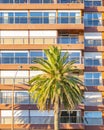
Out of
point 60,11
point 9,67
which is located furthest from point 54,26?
point 9,67

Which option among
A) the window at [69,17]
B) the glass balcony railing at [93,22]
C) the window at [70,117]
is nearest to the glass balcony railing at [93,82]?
the window at [70,117]

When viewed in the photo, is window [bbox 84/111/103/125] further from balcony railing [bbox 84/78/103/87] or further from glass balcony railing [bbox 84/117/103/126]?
balcony railing [bbox 84/78/103/87]

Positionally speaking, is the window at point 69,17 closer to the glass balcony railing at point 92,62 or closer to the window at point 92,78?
the glass balcony railing at point 92,62

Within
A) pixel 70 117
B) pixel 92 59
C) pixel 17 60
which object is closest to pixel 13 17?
pixel 17 60

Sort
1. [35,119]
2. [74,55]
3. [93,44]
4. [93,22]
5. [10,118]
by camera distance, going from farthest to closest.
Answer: [93,22] → [93,44] → [74,55] → [10,118] → [35,119]

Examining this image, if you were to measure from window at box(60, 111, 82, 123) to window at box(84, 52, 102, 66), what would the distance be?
6897 mm

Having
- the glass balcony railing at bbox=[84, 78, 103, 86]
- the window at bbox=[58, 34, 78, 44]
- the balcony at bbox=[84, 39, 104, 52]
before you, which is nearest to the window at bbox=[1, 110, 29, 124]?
the glass balcony railing at bbox=[84, 78, 103, 86]

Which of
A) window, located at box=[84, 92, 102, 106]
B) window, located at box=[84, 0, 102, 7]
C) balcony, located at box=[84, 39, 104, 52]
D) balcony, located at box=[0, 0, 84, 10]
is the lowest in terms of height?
window, located at box=[84, 92, 102, 106]

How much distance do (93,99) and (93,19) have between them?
10742 mm

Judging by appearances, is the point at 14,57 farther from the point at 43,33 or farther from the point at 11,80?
the point at 43,33

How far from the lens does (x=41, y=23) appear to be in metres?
75.5

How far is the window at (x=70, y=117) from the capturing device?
72.6 metres

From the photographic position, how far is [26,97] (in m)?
73.6

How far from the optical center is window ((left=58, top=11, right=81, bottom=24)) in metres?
75.6
